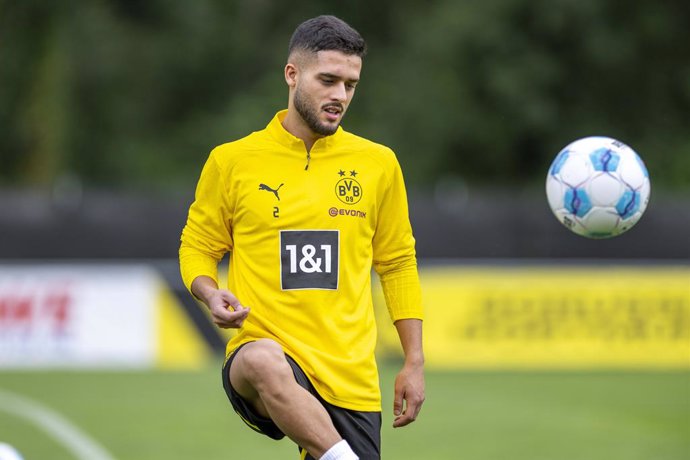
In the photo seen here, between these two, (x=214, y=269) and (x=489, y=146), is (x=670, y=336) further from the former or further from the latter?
(x=489, y=146)

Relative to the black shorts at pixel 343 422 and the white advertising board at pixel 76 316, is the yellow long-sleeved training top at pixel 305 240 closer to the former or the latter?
the black shorts at pixel 343 422

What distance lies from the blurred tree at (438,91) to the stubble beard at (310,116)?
75.9ft

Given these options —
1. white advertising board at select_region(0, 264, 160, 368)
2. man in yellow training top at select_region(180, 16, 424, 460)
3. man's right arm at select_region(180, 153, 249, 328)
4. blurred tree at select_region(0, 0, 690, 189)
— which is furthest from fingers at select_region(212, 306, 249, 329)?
blurred tree at select_region(0, 0, 690, 189)

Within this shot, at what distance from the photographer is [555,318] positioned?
16.8 meters

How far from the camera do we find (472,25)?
3059cm

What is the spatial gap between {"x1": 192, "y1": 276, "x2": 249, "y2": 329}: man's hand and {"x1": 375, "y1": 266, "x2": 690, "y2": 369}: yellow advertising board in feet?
37.9

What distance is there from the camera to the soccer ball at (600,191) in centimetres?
593

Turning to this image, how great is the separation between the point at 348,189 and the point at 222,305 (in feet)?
2.41

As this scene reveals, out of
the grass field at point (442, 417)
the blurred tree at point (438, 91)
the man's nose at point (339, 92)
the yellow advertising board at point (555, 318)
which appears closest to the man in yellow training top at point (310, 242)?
the man's nose at point (339, 92)

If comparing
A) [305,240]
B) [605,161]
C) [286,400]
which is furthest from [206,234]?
[605,161]

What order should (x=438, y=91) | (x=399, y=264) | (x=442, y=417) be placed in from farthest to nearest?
1. (x=438, y=91)
2. (x=442, y=417)
3. (x=399, y=264)

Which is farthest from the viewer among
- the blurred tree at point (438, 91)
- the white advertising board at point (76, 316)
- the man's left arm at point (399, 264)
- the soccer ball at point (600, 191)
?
the blurred tree at point (438, 91)

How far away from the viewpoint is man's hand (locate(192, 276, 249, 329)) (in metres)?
4.81

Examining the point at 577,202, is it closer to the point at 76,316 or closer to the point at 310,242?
the point at 310,242
